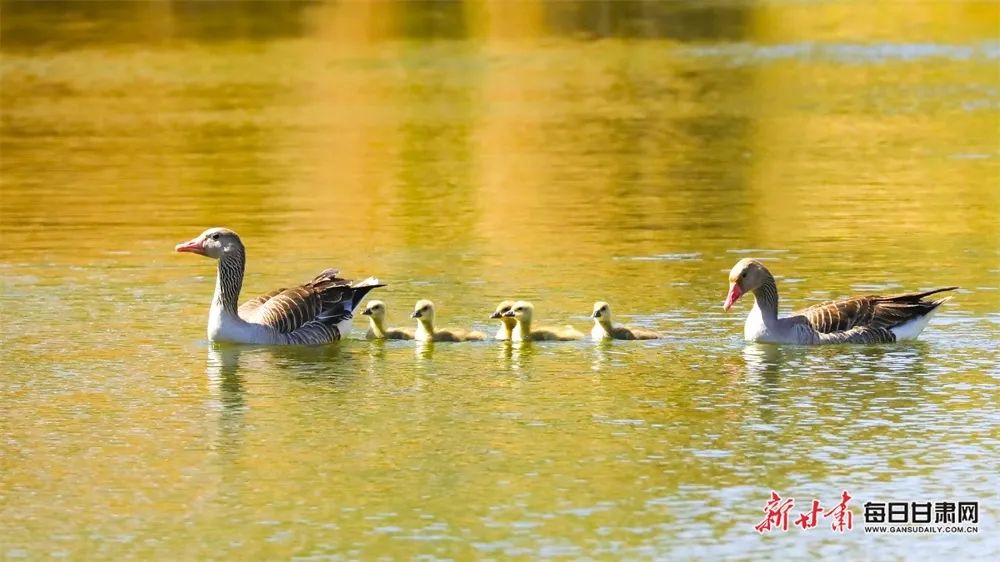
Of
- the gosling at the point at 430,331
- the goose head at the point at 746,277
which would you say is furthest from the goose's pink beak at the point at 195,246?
the goose head at the point at 746,277

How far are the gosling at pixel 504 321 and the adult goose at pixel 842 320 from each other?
175 centimetres

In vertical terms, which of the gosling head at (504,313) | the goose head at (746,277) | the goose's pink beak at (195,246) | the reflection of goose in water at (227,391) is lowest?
the reflection of goose in water at (227,391)

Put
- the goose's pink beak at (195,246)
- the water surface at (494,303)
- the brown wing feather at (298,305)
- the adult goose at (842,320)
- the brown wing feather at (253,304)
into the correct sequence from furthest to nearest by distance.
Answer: the brown wing feather at (253,304)
the goose's pink beak at (195,246)
the brown wing feather at (298,305)
the adult goose at (842,320)
the water surface at (494,303)

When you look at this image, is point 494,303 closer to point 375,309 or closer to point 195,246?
point 375,309

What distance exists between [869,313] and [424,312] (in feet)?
10.6

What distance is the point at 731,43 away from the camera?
1876 inches

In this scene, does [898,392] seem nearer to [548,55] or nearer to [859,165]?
[859,165]

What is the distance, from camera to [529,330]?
14.7 meters

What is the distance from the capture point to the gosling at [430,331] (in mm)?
14539

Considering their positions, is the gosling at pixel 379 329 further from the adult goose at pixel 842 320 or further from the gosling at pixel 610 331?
the adult goose at pixel 842 320

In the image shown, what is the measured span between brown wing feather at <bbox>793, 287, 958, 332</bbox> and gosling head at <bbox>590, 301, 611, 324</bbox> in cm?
146

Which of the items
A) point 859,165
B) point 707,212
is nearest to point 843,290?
point 707,212

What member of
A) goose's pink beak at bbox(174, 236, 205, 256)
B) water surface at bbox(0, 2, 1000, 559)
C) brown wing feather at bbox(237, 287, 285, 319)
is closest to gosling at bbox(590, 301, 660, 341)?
water surface at bbox(0, 2, 1000, 559)

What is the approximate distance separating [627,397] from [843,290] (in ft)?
14.9
